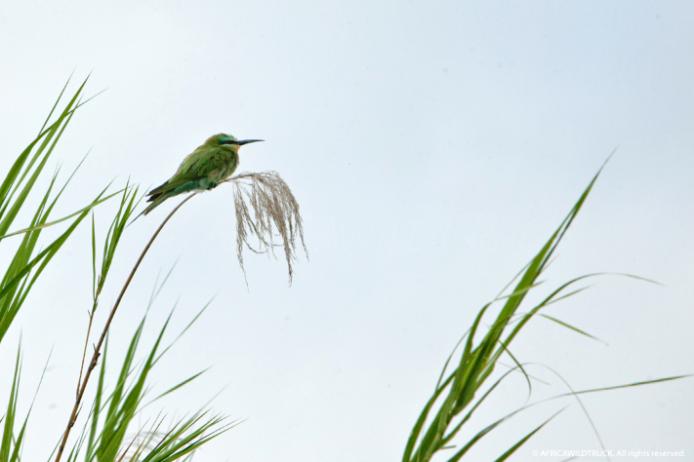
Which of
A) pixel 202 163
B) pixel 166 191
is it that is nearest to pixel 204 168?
pixel 202 163

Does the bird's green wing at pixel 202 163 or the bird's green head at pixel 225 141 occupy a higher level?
the bird's green head at pixel 225 141

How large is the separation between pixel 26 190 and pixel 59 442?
49cm

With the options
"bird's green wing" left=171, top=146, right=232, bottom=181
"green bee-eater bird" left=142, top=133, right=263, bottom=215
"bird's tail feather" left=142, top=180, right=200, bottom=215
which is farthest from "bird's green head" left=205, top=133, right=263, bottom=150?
"bird's tail feather" left=142, top=180, right=200, bottom=215

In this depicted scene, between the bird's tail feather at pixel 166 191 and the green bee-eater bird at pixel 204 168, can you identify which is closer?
the bird's tail feather at pixel 166 191

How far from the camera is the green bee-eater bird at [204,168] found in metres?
3.28

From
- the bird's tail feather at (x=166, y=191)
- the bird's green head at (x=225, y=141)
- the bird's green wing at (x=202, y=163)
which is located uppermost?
the bird's green head at (x=225, y=141)

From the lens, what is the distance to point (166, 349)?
63.7 inches

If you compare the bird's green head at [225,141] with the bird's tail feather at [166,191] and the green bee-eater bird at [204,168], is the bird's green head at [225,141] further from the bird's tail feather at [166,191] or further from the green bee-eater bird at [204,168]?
the bird's tail feather at [166,191]

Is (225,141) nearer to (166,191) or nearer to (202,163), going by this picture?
(202,163)

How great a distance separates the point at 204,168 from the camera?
368cm

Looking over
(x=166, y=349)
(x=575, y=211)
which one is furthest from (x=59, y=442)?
(x=575, y=211)

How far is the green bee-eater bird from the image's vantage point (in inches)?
129

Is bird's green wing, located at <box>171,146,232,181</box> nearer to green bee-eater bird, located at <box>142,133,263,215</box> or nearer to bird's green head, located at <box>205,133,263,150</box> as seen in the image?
green bee-eater bird, located at <box>142,133,263,215</box>

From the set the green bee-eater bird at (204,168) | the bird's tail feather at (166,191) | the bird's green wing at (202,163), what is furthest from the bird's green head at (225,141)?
the bird's tail feather at (166,191)
